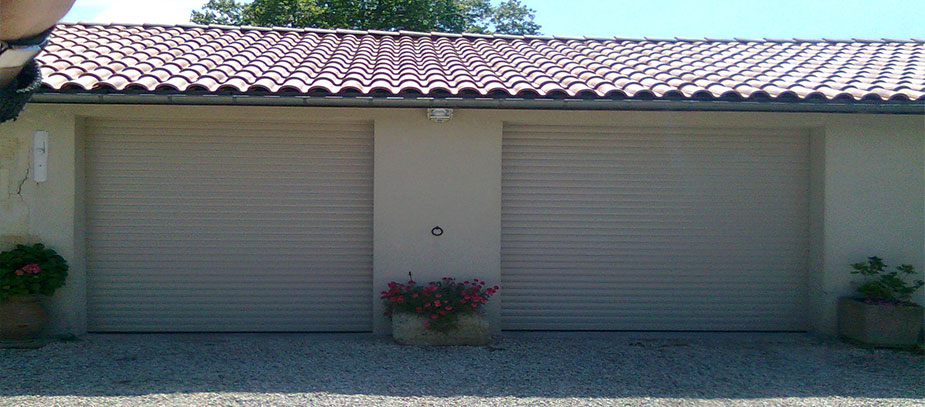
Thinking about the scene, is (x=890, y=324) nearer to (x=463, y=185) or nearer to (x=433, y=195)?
(x=463, y=185)

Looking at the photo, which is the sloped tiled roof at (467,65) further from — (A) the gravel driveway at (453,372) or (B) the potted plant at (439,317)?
(A) the gravel driveway at (453,372)

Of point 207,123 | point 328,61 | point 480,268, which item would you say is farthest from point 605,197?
point 207,123

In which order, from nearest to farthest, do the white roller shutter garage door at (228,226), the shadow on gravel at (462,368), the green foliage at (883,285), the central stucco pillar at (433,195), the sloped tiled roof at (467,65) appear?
the shadow on gravel at (462,368) < the sloped tiled roof at (467,65) < the green foliage at (883,285) < the central stucco pillar at (433,195) < the white roller shutter garage door at (228,226)

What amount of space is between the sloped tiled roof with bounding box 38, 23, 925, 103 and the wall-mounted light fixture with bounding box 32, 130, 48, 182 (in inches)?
23.0

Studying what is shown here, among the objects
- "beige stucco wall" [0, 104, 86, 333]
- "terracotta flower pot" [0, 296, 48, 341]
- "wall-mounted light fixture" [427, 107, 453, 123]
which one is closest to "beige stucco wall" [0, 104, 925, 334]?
"beige stucco wall" [0, 104, 86, 333]

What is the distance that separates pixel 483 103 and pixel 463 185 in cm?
88

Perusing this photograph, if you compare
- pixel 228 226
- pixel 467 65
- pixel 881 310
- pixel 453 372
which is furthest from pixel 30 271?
pixel 881 310

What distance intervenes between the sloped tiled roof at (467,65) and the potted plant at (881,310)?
1657 millimetres

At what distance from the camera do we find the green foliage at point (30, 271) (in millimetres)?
6277

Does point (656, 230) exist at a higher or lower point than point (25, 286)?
higher

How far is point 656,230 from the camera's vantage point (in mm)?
7316

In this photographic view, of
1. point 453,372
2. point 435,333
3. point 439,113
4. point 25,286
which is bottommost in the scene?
point 453,372

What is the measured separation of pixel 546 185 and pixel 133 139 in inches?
158

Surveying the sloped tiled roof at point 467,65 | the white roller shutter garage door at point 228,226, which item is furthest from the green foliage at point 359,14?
the white roller shutter garage door at point 228,226
